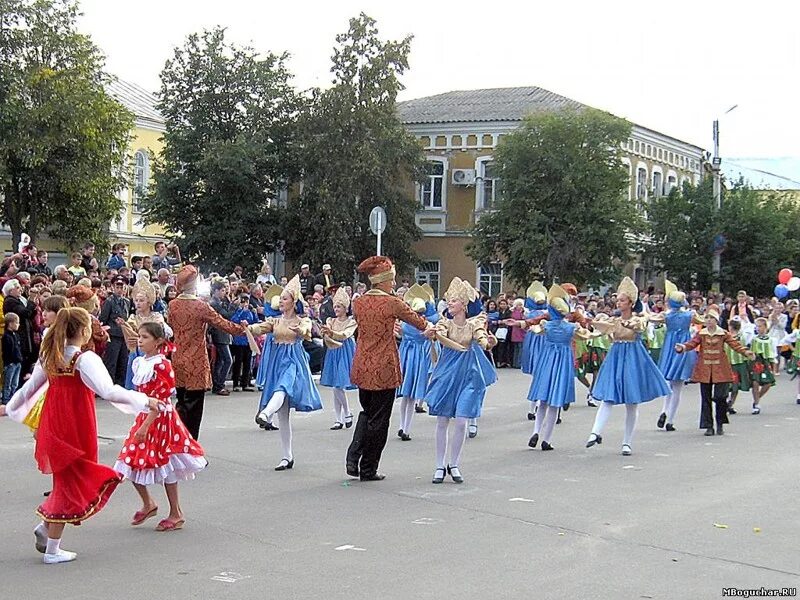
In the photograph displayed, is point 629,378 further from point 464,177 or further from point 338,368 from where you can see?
point 464,177

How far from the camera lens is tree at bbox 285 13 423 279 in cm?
4134

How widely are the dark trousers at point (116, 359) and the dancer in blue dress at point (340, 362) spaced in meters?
4.19

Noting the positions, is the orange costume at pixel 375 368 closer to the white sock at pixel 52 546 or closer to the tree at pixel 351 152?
the white sock at pixel 52 546

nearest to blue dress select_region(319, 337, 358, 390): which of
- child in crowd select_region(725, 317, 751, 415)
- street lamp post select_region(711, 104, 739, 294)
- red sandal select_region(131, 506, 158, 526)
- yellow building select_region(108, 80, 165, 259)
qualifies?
child in crowd select_region(725, 317, 751, 415)

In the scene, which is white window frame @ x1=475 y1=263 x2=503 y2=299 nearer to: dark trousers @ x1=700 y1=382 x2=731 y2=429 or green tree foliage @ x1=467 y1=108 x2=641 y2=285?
green tree foliage @ x1=467 y1=108 x2=641 y2=285

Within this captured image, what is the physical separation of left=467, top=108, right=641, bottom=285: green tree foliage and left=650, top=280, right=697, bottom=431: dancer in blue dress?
2283cm

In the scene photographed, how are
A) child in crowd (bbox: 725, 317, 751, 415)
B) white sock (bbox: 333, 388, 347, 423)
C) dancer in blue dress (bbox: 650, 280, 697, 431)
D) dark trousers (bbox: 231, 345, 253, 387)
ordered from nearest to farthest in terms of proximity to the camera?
white sock (bbox: 333, 388, 347, 423), dancer in blue dress (bbox: 650, 280, 697, 431), child in crowd (bbox: 725, 317, 751, 415), dark trousers (bbox: 231, 345, 253, 387)

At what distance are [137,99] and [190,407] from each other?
142 ft

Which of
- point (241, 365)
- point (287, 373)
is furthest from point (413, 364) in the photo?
point (241, 365)

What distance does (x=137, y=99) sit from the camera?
51781 millimetres

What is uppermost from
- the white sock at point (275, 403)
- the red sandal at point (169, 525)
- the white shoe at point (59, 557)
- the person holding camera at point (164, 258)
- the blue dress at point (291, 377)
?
the person holding camera at point (164, 258)

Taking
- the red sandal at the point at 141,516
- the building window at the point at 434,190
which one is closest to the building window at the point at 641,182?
the building window at the point at 434,190

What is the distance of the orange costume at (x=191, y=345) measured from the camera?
10422mm

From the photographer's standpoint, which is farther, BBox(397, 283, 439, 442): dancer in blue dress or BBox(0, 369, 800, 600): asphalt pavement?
BBox(397, 283, 439, 442): dancer in blue dress
